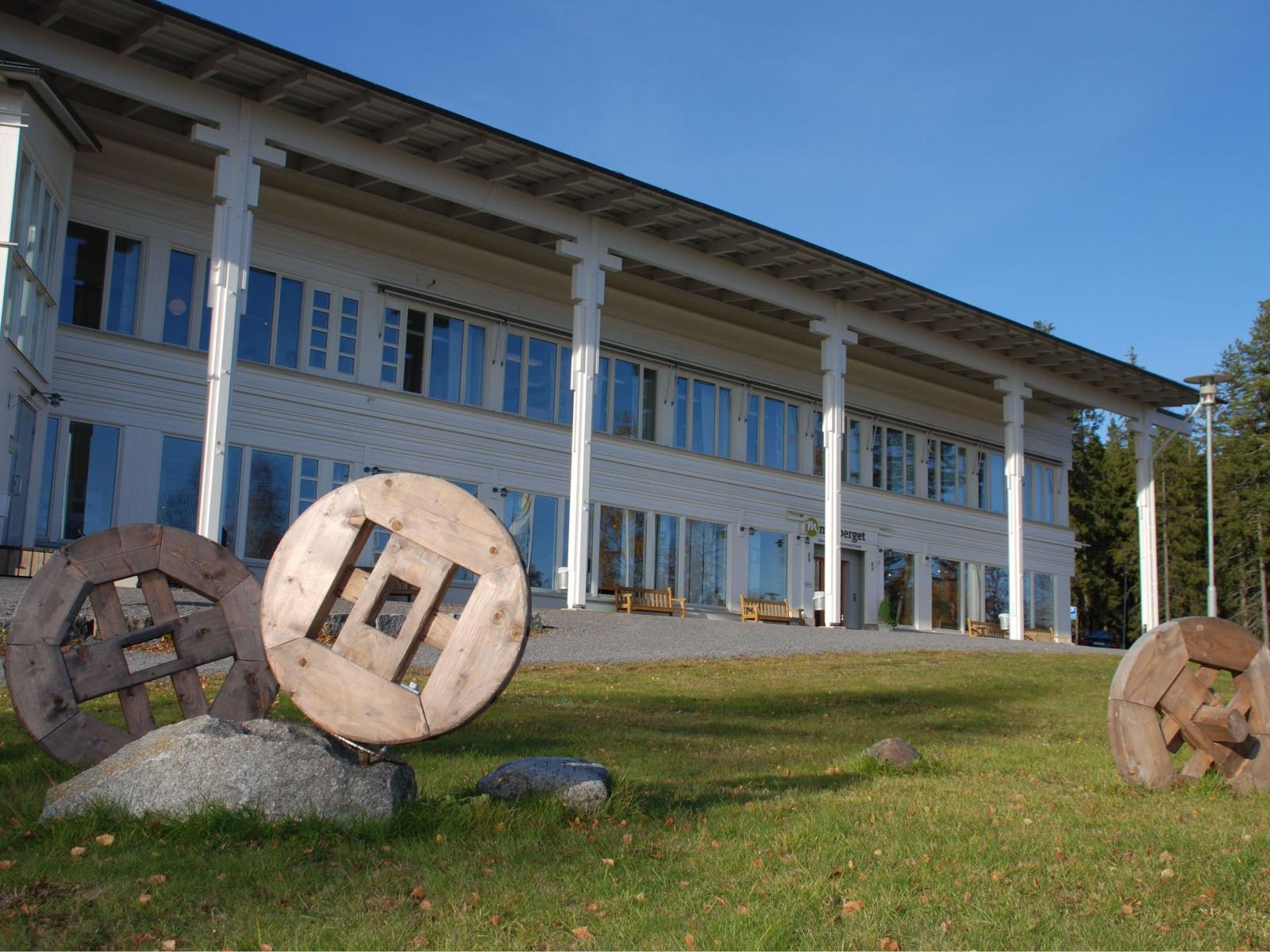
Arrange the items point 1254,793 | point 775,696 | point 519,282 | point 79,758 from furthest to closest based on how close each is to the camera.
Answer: point 519,282 < point 775,696 < point 1254,793 < point 79,758

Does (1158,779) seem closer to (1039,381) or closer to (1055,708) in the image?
(1055,708)

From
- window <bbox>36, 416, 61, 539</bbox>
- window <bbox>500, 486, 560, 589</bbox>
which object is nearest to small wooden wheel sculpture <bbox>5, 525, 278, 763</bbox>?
window <bbox>36, 416, 61, 539</bbox>

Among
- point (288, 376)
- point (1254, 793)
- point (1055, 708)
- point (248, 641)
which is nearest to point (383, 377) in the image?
point (288, 376)

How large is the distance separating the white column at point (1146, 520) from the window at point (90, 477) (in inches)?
1086

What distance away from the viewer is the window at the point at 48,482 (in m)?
20.6

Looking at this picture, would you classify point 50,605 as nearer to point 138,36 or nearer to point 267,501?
point 138,36

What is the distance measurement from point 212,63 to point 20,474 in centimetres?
690

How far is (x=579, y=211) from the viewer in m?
24.5

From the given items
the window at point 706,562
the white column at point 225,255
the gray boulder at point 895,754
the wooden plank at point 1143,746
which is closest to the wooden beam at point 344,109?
the white column at point 225,255

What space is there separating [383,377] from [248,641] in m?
18.5

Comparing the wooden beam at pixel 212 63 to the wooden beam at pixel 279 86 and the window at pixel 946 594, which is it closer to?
the wooden beam at pixel 279 86

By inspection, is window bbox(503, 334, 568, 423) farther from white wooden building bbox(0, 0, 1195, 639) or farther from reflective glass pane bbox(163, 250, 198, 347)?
reflective glass pane bbox(163, 250, 198, 347)

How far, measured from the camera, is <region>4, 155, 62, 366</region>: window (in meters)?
17.3

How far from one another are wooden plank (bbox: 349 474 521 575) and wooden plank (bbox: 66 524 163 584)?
1.85 m
